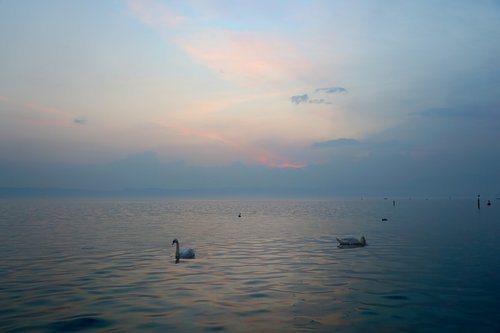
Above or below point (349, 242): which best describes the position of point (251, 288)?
below

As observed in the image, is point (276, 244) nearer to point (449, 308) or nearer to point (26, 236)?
point (449, 308)

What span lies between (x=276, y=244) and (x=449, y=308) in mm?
24821

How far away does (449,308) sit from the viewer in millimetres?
18703

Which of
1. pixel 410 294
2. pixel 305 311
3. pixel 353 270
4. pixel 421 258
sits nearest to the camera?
pixel 305 311

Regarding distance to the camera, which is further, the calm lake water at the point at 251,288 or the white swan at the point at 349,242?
the white swan at the point at 349,242

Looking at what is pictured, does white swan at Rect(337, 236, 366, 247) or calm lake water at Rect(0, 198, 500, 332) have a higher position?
white swan at Rect(337, 236, 366, 247)

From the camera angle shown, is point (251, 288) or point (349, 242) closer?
point (251, 288)

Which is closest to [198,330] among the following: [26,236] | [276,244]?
[276,244]

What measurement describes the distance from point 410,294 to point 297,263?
423 inches

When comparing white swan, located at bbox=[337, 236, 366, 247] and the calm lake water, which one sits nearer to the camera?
the calm lake water

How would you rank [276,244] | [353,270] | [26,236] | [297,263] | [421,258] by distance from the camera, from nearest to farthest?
[353,270], [297,263], [421,258], [276,244], [26,236]

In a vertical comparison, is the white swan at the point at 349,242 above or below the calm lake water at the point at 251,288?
above

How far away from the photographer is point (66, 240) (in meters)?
45.2

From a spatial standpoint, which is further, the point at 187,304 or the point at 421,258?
the point at 421,258
